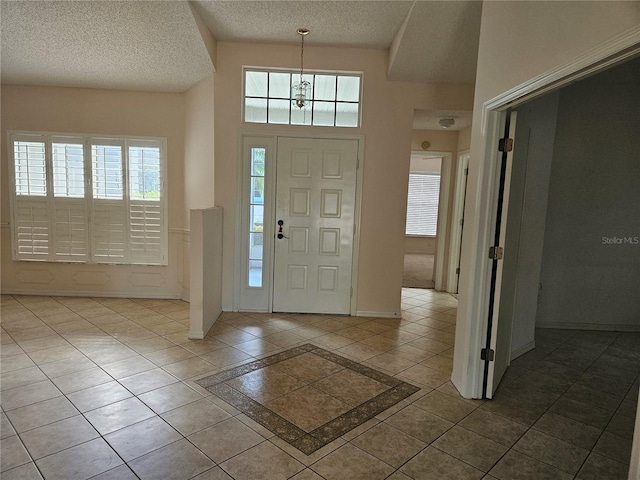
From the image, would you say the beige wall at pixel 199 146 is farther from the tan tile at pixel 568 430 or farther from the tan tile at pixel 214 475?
the tan tile at pixel 568 430

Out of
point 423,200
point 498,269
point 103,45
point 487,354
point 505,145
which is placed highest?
point 103,45

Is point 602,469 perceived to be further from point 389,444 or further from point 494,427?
point 389,444

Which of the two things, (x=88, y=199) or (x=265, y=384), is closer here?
(x=265, y=384)

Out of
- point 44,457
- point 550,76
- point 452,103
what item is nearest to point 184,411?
point 44,457

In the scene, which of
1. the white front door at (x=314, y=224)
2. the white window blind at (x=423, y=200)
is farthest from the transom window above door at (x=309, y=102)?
the white window blind at (x=423, y=200)

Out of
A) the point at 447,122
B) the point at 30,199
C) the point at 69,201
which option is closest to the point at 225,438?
the point at 69,201

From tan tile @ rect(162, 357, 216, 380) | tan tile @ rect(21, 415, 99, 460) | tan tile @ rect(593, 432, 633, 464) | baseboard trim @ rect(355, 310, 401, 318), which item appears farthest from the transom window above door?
tan tile @ rect(593, 432, 633, 464)

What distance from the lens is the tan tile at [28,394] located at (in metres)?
2.58

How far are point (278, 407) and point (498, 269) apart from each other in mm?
1802

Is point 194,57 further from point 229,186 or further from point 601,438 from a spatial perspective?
point 601,438

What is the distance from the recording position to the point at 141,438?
2.25m

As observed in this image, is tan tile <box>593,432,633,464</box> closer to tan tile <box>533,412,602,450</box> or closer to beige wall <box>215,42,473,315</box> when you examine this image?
tan tile <box>533,412,602,450</box>

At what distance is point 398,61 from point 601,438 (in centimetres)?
363

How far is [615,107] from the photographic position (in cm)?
430
